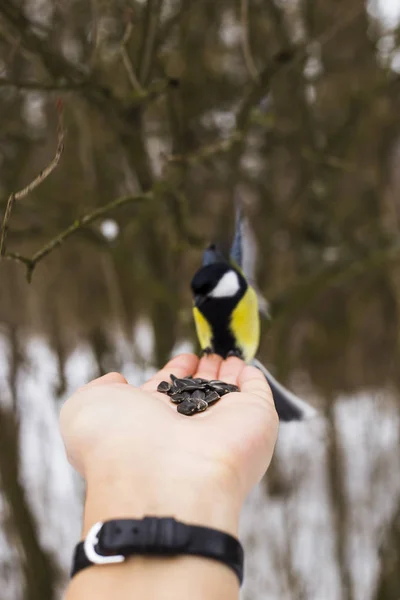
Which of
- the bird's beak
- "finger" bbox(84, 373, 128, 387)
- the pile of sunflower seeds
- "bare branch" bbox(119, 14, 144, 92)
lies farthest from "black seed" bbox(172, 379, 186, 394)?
"bare branch" bbox(119, 14, 144, 92)

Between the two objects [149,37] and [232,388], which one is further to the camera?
[149,37]

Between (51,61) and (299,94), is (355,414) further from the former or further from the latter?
(51,61)

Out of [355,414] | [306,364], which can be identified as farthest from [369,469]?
A: [306,364]

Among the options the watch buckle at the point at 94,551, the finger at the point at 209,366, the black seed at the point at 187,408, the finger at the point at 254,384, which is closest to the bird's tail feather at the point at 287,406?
the finger at the point at 209,366

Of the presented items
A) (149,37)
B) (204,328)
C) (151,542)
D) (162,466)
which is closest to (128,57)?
(149,37)

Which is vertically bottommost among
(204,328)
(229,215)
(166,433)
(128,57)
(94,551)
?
(94,551)

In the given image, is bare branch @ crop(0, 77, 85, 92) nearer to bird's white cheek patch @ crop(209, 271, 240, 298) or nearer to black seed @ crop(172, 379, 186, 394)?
bird's white cheek patch @ crop(209, 271, 240, 298)

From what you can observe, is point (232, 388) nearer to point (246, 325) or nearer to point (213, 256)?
point (246, 325)
